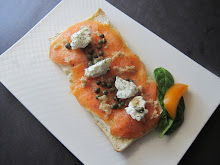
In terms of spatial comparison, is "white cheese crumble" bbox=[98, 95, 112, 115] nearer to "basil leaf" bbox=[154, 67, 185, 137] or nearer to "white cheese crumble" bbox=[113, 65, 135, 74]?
"white cheese crumble" bbox=[113, 65, 135, 74]

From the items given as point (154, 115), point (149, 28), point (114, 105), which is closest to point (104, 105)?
point (114, 105)

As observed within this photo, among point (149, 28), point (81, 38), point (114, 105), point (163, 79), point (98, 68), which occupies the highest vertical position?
point (81, 38)

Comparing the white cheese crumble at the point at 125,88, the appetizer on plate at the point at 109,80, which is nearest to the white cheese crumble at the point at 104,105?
the appetizer on plate at the point at 109,80

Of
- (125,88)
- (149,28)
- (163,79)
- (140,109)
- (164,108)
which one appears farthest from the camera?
(149,28)

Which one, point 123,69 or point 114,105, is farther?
point 123,69

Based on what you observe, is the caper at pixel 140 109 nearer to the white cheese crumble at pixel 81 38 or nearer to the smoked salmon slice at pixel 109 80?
the smoked salmon slice at pixel 109 80

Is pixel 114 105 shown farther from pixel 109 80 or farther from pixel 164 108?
pixel 164 108

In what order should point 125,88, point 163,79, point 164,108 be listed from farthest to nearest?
point 163,79 → point 164,108 → point 125,88
